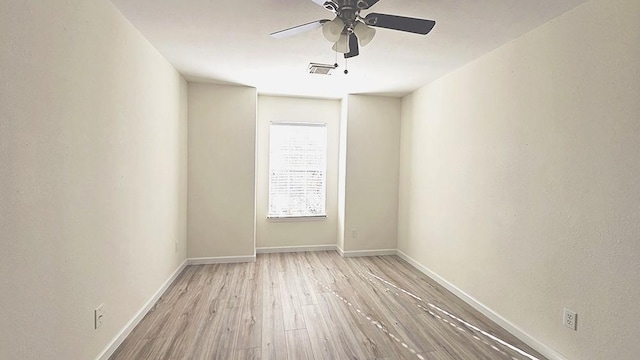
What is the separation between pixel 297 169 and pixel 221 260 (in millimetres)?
1737

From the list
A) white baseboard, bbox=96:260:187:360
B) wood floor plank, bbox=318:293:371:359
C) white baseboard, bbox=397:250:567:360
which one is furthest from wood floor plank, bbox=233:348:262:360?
white baseboard, bbox=397:250:567:360

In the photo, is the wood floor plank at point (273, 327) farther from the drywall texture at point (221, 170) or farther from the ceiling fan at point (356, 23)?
the ceiling fan at point (356, 23)

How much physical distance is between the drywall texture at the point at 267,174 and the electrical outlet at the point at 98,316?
264 cm

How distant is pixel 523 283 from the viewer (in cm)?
238

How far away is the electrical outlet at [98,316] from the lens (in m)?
1.90

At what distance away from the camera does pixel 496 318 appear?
8.63 feet

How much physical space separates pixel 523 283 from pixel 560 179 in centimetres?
89

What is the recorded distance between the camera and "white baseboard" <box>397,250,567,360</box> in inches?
85.0

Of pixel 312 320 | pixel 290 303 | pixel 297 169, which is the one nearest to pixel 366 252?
pixel 297 169

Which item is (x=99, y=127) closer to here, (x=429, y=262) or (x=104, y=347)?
(x=104, y=347)

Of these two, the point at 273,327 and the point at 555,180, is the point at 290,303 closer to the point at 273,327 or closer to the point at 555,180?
the point at 273,327

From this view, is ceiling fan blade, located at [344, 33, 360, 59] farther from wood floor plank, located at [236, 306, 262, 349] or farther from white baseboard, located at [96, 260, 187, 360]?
white baseboard, located at [96, 260, 187, 360]

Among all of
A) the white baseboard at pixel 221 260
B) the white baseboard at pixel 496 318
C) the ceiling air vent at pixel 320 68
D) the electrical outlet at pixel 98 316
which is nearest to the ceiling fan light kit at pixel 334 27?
the ceiling air vent at pixel 320 68

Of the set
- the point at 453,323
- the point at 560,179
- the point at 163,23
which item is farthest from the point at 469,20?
the point at 453,323
